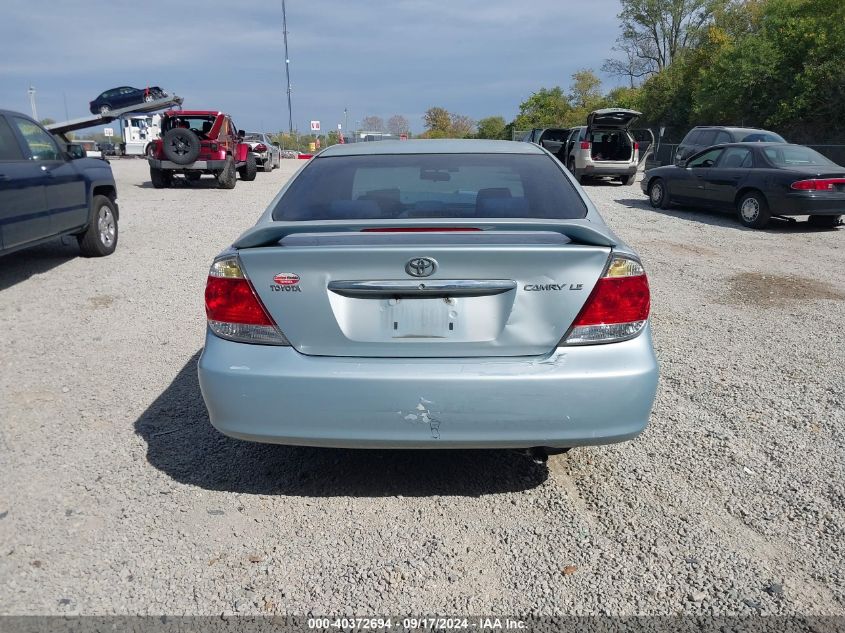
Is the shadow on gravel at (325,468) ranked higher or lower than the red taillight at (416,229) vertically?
lower

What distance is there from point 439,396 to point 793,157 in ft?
37.1

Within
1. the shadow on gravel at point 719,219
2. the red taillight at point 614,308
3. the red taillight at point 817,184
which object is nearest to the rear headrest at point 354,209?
the red taillight at point 614,308

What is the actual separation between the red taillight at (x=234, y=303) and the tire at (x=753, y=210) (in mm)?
10969

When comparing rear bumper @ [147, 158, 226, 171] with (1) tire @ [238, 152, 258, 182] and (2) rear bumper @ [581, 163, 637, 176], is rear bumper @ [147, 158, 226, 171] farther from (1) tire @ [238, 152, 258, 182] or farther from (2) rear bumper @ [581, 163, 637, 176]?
(2) rear bumper @ [581, 163, 637, 176]

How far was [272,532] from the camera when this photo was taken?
9.28 ft

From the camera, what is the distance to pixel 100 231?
8.48 meters

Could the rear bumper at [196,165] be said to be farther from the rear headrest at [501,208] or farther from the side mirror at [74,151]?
the rear headrest at [501,208]

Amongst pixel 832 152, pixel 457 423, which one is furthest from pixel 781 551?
pixel 832 152

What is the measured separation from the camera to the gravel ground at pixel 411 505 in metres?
2.46

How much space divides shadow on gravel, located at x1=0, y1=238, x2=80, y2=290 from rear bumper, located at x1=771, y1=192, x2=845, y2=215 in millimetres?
10904

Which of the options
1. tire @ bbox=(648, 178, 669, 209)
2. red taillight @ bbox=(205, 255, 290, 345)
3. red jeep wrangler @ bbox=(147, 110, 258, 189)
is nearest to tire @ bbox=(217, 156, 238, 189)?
red jeep wrangler @ bbox=(147, 110, 258, 189)

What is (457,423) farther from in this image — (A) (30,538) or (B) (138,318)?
(B) (138,318)

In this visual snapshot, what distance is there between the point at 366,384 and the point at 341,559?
71 cm

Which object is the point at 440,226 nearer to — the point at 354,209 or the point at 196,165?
the point at 354,209
